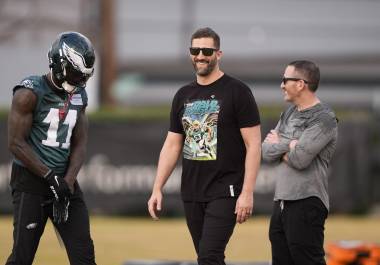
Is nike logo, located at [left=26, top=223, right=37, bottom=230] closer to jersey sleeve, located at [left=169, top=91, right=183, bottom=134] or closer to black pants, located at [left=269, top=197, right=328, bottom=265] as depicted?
jersey sleeve, located at [left=169, top=91, right=183, bottom=134]

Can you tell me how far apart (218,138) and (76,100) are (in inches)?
44.1

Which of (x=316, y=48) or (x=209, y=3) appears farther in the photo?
(x=209, y=3)

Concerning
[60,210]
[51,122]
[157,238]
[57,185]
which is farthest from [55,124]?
[157,238]

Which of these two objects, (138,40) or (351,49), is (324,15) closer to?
(351,49)

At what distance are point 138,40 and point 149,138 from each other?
1076 inches

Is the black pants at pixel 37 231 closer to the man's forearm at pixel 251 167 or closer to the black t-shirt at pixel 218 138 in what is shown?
the black t-shirt at pixel 218 138

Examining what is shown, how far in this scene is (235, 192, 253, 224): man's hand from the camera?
7.53 meters

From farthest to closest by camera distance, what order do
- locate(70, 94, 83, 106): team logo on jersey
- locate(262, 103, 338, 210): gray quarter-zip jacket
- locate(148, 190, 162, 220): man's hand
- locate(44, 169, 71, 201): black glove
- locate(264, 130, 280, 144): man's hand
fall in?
locate(264, 130, 280, 144): man's hand < locate(148, 190, 162, 220): man's hand < locate(262, 103, 338, 210): gray quarter-zip jacket < locate(70, 94, 83, 106): team logo on jersey < locate(44, 169, 71, 201): black glove

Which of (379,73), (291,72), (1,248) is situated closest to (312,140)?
(291,72)

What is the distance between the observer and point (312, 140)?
7770 mm

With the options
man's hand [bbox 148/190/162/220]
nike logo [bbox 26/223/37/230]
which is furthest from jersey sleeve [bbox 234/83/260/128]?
nike logo [bbox 26/223/37/230]

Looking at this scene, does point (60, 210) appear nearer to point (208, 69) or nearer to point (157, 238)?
point (208, 69)

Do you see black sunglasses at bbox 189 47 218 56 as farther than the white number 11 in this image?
Yes

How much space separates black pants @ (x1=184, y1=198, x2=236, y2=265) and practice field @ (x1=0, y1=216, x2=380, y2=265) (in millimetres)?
3400
